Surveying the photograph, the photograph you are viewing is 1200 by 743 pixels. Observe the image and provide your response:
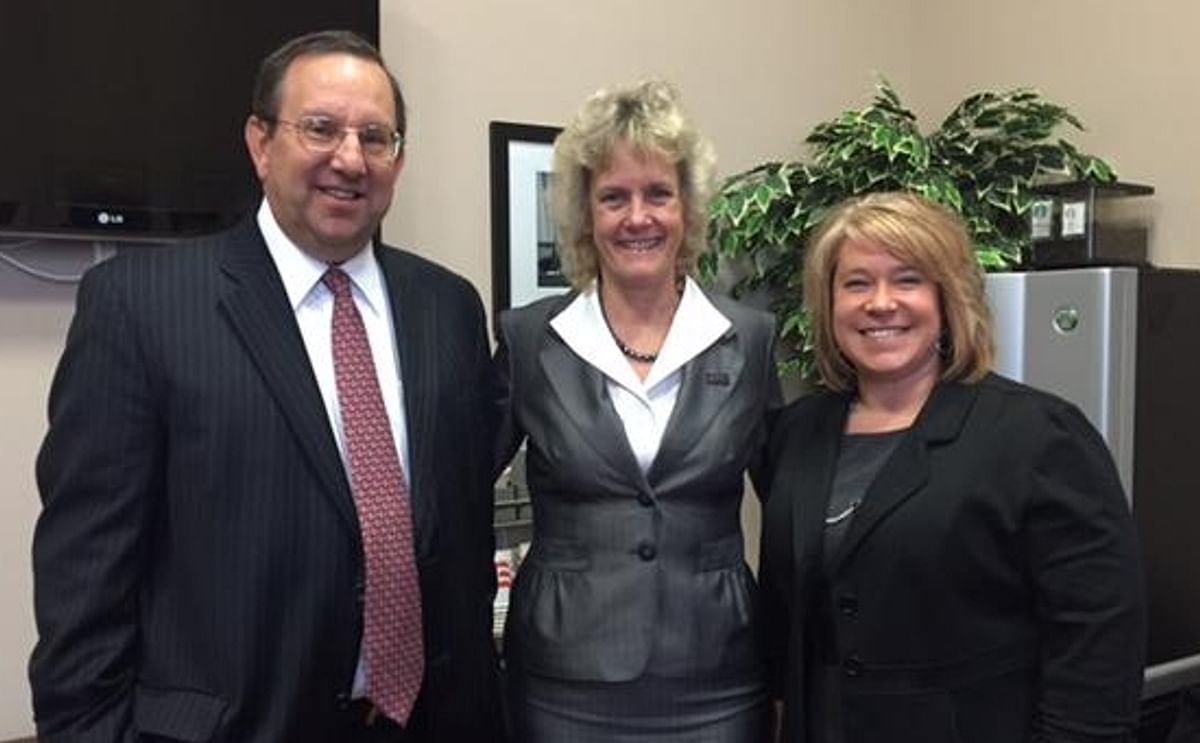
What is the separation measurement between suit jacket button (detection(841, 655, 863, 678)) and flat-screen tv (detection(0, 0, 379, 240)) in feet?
4.93

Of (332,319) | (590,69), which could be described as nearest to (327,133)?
(332,319)

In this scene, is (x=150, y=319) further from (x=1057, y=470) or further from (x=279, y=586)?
Result: (x=1057, y=470)

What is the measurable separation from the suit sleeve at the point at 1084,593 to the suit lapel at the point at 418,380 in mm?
789

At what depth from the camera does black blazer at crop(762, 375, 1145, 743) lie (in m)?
1.47

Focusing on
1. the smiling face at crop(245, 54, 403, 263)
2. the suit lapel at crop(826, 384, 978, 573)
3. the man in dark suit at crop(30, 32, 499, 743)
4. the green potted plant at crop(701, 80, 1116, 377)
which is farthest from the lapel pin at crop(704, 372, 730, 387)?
the green potted plant at crop(701, 80, 1116, 377)

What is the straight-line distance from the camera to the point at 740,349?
5.82 ft

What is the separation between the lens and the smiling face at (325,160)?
4.75 ft

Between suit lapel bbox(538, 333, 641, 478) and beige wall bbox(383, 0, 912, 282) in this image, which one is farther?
beige wall bbox(383, 0, 912, 282)

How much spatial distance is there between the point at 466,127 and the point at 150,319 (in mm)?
1487

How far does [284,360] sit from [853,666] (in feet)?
2.79

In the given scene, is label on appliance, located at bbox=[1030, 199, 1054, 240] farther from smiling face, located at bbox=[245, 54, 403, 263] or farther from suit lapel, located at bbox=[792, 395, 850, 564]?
smiling face, located at bbox=[245, 54, 403, 263]

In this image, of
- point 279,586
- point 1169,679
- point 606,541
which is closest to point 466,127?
point 606,541

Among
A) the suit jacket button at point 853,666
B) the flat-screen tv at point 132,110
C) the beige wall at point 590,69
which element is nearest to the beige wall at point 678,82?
the beige wall at point 590,69

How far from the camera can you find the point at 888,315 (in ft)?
5.20
